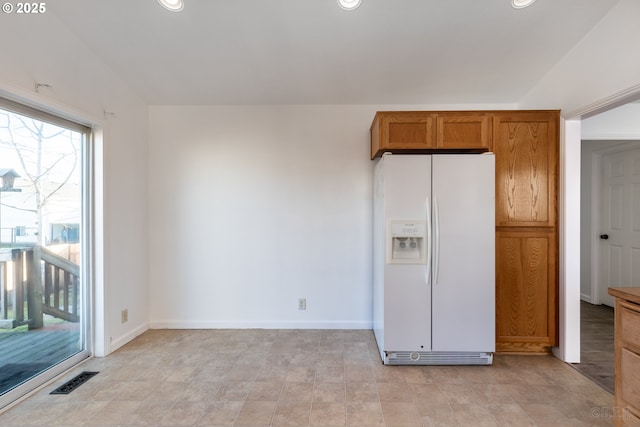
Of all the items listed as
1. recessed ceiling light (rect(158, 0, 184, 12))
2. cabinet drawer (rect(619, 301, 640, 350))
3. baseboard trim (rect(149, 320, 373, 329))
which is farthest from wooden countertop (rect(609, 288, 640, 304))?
recessed ceiling light (rect(158, 0, 184, 12))

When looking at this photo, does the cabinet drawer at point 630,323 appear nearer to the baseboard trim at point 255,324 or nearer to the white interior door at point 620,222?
the baseboard trim at point 255,324

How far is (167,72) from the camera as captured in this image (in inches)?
104

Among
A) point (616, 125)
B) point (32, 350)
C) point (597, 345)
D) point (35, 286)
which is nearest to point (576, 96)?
point (616, 125)

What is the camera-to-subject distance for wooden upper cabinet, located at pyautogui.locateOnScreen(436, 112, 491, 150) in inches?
96.0

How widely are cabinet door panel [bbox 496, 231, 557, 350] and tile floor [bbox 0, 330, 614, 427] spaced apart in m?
0.23

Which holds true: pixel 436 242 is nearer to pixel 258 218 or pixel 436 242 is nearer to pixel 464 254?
pixel 464 254

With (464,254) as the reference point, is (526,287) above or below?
below

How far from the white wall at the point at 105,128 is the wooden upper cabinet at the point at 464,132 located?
9.92 ft

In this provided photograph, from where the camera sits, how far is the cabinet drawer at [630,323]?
1.40 meters

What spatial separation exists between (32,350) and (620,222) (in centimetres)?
649

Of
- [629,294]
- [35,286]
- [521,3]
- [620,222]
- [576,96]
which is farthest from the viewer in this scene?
[620,222]

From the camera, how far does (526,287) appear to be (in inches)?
99.1

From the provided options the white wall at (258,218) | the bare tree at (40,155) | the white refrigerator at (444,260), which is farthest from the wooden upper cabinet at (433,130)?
the bare tree at (40,155)

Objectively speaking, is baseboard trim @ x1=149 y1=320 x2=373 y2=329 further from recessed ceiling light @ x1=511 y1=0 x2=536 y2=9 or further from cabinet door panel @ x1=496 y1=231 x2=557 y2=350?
recessed ceiling light @ x1=511 y1=0 x2=536 y2=9
